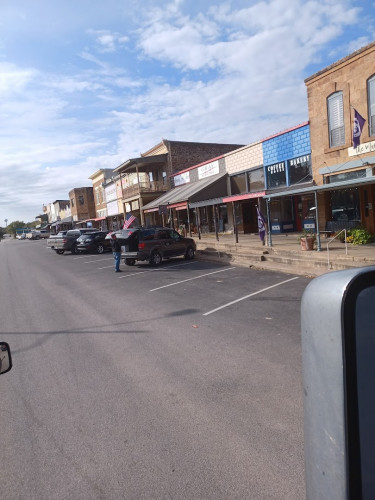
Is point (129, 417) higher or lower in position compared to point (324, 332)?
lower

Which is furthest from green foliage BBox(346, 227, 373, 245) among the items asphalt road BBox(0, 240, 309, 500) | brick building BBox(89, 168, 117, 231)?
brick building BBox(89, 168, 117, 231)

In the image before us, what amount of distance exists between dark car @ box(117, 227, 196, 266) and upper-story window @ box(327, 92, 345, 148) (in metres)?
8.07

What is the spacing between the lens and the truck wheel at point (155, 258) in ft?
55.2

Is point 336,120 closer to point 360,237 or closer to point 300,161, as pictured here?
point 300,161

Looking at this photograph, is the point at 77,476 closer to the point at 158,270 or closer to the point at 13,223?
the point at 158,270

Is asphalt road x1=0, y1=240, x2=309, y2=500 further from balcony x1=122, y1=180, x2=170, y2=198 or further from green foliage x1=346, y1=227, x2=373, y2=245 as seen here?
balcony x1=122, y1=180, x2=170, y2=198

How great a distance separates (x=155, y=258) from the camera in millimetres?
16969

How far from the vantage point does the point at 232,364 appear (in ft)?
17.2

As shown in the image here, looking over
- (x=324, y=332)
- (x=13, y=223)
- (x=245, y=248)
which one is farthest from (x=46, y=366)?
(x=13, y=223)

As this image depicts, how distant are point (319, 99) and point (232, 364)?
1448 centimetres

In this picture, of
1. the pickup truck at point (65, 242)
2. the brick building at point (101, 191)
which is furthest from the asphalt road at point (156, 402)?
the brick building at point (101, 191)

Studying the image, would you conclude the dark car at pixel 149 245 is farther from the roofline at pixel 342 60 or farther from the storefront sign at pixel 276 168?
the roofline at pixel 342 60

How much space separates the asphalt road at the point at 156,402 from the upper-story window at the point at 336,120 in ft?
30.7

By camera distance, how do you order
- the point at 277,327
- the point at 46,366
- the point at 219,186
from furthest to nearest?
the point at 219,186 → the point at 277,327 → the point at 46,366
